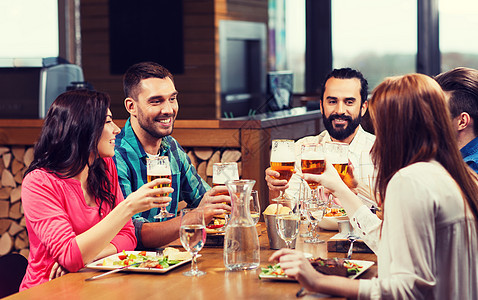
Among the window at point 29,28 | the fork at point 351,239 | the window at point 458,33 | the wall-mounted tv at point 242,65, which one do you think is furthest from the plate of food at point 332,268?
the window at point 29,28

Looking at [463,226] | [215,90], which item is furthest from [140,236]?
[215,90]

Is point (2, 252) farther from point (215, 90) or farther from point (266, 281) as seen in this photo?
point (266, 281)

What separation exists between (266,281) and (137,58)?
A: 4839 millimetres

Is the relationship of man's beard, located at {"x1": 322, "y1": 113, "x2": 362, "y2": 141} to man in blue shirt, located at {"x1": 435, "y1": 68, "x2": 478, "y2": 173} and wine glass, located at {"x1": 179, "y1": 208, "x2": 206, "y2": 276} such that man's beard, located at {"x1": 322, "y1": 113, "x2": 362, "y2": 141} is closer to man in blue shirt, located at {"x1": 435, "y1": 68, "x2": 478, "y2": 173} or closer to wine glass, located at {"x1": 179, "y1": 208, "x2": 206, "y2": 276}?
man in blue shirt, located at {"x1": 435, "y1": 68, "x2": 478, "y2": 173}

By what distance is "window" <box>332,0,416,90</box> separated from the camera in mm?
6770

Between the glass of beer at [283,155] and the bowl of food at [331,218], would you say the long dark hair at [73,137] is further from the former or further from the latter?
the bowl of food at [331,218]

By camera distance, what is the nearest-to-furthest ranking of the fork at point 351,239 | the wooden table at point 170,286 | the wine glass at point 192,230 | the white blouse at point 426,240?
1. the white blouse at point 426,240
2. the wooden table at point 170,286
3. the wine glass at point 192,230
4. the fork at point 351,239

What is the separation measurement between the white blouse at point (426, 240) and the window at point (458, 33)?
5232 mm

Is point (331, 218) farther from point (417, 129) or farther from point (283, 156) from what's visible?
point (417, 129)

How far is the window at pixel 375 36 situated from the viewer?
677cm

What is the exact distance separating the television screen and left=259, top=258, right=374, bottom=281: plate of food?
3.10 meters

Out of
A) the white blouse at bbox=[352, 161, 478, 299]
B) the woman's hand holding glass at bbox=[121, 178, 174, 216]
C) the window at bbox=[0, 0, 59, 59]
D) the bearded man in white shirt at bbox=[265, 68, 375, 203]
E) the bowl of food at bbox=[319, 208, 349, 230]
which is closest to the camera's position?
the white blouse at bbox=[352, 161, 478, 299]

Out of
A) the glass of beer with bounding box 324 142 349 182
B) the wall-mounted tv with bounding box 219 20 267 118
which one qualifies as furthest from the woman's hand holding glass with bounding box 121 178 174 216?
the wall-mounted tv with bounding box 219 20 267 118

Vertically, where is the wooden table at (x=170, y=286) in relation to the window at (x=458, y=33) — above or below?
below
